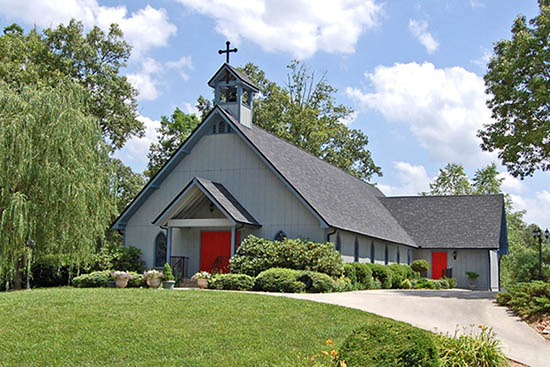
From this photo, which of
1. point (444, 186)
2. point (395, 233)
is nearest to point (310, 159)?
point (395, 233)

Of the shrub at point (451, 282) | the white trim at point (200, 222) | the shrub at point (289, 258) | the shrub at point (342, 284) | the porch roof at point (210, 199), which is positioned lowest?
the shrub at point (451, 282)

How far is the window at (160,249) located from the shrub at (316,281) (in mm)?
7653

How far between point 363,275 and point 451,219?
49.8ft

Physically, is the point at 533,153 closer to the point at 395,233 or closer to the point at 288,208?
the point at 288,208

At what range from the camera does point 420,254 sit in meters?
38.5

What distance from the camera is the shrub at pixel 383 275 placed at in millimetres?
28531

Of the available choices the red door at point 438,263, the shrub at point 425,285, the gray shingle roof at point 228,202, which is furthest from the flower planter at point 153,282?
the red door at point 438,263

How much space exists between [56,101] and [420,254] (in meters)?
25.0

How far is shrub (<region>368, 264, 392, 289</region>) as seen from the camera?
28.5m

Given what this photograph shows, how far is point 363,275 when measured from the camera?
86.3ft

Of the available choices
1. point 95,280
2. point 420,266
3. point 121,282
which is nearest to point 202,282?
point 121,282

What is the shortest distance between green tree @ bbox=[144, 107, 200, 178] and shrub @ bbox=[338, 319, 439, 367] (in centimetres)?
3666

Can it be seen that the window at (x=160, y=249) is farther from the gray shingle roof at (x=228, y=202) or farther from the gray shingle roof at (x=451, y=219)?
the gray shingle roof at (x=451, y=219)

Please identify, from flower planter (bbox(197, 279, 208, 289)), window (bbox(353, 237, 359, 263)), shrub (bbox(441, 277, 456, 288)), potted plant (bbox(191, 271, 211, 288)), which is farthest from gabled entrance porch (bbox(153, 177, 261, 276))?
shrub (bbox(441, 277, 456, 288))
